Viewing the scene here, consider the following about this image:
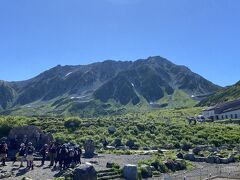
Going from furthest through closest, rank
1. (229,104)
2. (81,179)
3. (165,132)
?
1. (229,104)
2. (165,132)
3. (81,179)

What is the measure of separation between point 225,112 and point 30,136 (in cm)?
7412

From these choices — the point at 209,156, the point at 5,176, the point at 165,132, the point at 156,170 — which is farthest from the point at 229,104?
the point at 5,176

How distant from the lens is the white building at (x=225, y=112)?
110 metres

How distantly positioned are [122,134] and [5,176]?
3647cm

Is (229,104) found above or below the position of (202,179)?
above

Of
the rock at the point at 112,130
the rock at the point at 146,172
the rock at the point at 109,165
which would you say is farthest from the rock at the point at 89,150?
the rock at the point at 112,130

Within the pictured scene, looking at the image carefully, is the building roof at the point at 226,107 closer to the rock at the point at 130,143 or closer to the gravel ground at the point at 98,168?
the rock at the point at 130,143

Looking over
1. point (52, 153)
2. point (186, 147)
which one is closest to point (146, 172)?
point (52, 153)

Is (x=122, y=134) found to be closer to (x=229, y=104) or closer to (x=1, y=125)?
(x=1, y=125)

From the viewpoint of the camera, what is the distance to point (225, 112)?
372 ft

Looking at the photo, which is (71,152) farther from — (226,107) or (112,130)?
(226,107)

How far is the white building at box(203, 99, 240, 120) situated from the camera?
110m

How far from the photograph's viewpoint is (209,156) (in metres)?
47.4

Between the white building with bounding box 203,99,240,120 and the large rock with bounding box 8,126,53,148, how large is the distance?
221 ft
